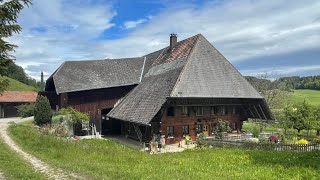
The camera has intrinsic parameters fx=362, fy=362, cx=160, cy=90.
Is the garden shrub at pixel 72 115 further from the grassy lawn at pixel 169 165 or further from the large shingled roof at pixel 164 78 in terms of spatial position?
the grassy lawn at pixel 169 165

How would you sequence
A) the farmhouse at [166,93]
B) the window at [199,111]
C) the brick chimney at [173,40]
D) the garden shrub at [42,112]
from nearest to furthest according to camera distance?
1. the farmhouse at [166,93]
2. the window at [199,111]
3. the garden shrub at [42,112]
4. the brick chimney at [173,40]

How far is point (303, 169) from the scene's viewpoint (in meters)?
15.1

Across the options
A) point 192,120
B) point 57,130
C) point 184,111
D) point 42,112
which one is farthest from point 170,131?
point 42,112

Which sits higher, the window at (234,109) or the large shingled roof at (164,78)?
the large shingled roof at (164,78)

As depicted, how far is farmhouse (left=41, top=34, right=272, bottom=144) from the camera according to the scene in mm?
34062

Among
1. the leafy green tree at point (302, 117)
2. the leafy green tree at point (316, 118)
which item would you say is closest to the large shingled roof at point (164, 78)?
the leafy green tree at point (302, 117)

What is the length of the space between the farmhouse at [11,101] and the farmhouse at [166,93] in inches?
813

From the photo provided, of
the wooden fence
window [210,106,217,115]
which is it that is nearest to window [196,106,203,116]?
window [210,106,217,115]

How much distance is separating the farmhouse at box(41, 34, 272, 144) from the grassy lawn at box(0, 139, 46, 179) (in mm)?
14270

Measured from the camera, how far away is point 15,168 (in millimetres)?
14906

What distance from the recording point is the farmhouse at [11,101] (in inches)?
2568

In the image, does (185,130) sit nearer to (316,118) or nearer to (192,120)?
(192,120)

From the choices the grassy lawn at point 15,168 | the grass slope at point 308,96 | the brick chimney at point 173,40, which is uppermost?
the brick chimney at point 173,40

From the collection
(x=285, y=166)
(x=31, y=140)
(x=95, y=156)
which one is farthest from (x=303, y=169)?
(x=31, y=140)
